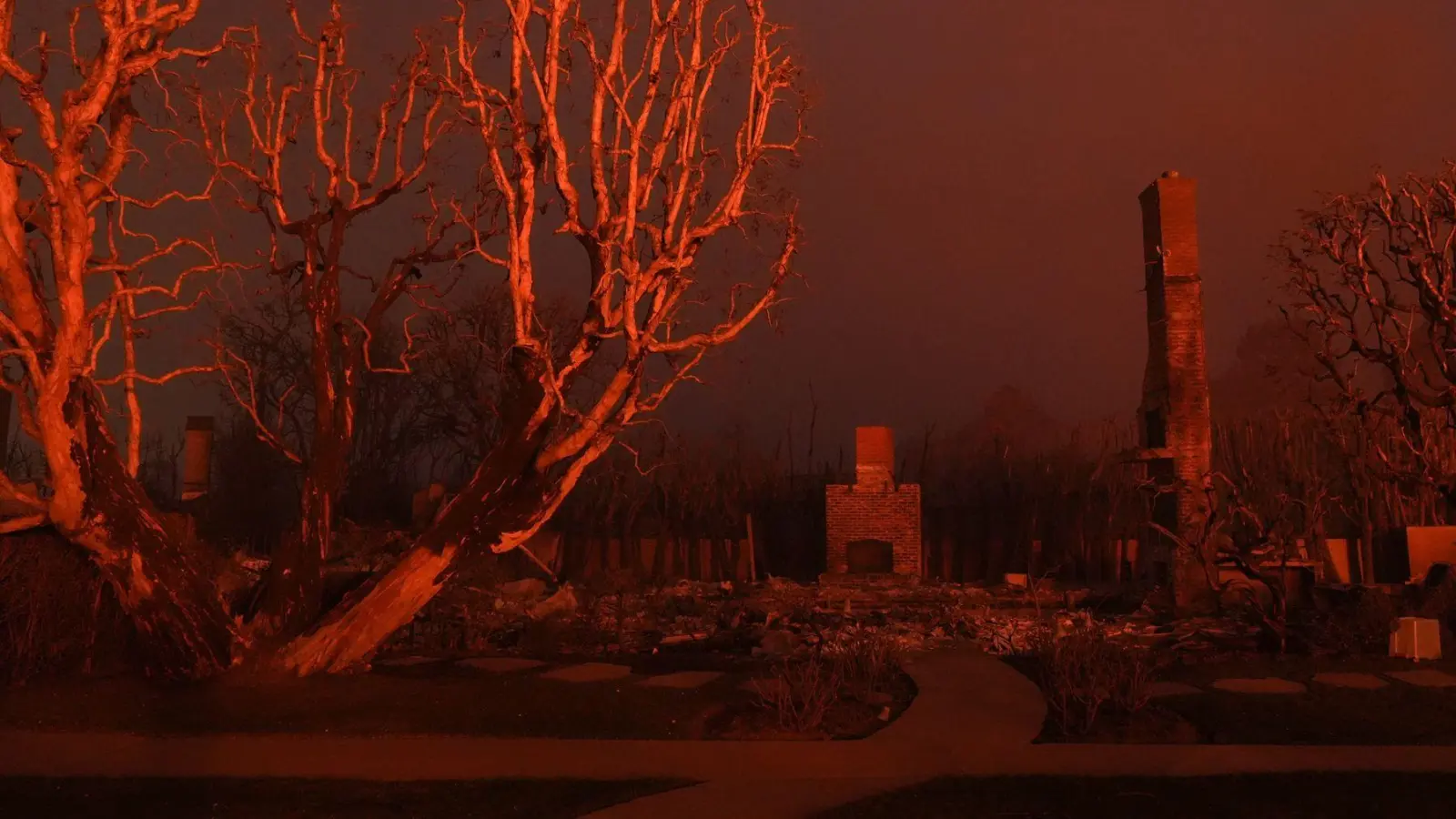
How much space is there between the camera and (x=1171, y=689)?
945 cm

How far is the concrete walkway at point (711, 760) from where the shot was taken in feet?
21.6

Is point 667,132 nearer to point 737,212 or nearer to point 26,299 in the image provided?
point 737,212

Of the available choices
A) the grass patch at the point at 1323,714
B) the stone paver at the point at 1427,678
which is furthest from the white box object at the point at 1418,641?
the grass patch at the point at 1323,714

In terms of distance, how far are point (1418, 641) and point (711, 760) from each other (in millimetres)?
8005

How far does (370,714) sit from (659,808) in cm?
323

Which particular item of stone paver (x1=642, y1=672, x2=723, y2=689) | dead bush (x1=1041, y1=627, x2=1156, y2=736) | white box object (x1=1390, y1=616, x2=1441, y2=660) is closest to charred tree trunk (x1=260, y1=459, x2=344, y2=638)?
stone paver (x1=642, y1=672, x2=723, y2=689)

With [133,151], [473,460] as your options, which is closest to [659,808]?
[133,151]

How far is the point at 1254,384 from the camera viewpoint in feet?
232

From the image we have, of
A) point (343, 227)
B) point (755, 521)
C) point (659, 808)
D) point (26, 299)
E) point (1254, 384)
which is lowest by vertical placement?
point (659, 808)

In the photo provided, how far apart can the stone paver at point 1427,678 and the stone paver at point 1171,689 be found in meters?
1.88

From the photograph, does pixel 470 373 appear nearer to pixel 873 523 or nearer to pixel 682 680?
pixel 873 523

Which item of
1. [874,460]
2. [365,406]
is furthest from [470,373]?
[874,460]

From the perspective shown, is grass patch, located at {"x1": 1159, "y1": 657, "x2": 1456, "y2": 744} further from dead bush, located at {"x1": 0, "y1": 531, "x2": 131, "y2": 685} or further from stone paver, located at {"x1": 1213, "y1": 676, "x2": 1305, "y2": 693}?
dead bush, located at {"x1": 0, "y1": 531, "x2": 131, "y2": 685}

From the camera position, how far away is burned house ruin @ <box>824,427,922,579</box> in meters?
21.9
